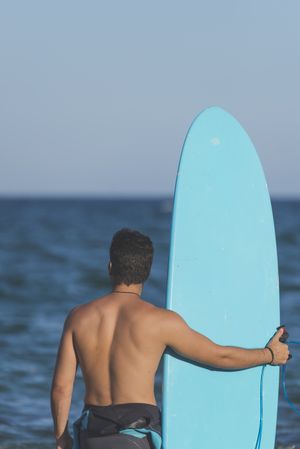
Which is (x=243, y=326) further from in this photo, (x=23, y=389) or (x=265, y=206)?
(x=23, y=389)

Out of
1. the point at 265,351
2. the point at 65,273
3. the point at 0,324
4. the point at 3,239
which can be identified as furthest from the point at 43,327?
the point at 3,239

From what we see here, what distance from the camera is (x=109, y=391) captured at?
354 centimetres

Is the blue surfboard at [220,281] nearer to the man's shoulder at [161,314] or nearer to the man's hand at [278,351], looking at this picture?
the man's hand at [278,351]

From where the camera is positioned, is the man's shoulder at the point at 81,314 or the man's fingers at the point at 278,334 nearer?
the man's shoulder at the point at 81,314

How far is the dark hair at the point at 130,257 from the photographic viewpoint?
3498mm

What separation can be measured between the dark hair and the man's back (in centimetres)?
7

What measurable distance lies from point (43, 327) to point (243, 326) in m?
8.05

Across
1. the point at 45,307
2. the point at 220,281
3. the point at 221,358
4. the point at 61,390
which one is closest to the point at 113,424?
the point at 61,390

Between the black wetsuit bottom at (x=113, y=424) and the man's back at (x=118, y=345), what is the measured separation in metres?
0.03

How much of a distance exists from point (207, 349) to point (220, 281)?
0.61 m

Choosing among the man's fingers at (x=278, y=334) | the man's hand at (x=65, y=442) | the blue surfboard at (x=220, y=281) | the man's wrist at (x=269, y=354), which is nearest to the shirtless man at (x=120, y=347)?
the man's hand at (x=65, y=442)

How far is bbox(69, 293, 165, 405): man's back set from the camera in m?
3.47

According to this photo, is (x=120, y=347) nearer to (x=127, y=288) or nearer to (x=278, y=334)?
(x=127, y=288)

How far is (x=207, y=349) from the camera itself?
146 inches
